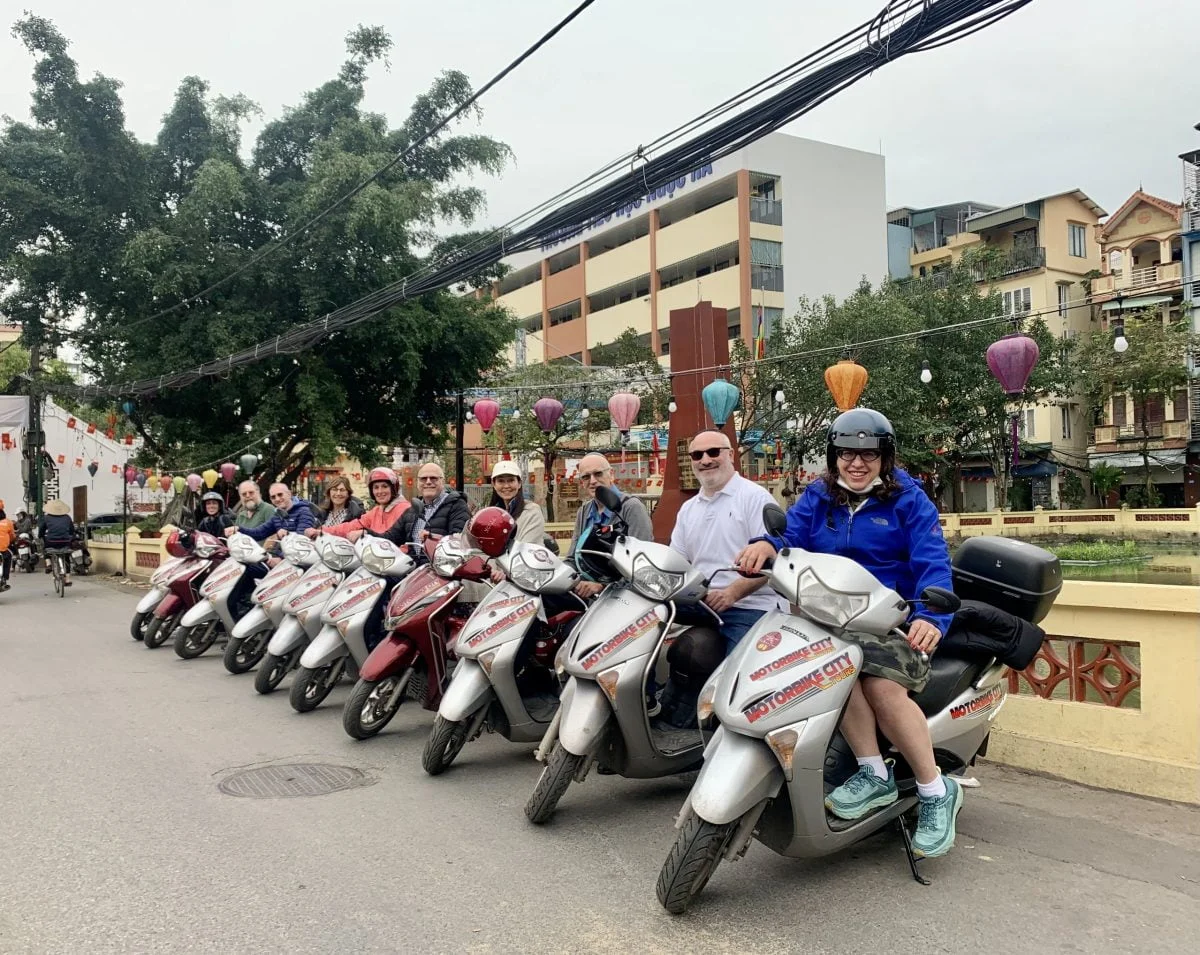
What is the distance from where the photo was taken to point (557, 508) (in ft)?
103

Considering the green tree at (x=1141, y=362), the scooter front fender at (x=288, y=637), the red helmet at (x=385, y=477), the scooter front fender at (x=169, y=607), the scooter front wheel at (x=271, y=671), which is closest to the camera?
the scooter front fender at (x=288, y=637)

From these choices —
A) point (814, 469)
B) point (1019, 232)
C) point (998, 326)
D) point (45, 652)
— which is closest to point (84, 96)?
point (45, 652)

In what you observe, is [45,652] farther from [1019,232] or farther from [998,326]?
[1019,232]

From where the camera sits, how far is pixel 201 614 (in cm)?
921

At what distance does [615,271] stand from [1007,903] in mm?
44183

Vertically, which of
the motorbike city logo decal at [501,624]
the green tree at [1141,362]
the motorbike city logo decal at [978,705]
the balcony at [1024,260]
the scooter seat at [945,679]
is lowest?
the motorbike city logo decal at [978,705]

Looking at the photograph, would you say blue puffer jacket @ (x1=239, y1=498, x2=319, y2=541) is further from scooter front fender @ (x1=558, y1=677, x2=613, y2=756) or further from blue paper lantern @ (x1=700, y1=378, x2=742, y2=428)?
blue paper lantern @ (x1=700, y1=378, x2=742, y2=428)

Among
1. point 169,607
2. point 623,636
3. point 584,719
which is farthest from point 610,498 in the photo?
point 169,607

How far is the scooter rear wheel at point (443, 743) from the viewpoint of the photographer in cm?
496

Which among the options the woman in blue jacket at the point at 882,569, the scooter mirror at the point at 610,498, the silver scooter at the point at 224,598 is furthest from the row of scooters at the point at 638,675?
the silver scooter at the point at 224,598

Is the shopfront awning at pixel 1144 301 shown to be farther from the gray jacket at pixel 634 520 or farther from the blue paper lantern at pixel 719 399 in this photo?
the gray jacket at pixel 634 520

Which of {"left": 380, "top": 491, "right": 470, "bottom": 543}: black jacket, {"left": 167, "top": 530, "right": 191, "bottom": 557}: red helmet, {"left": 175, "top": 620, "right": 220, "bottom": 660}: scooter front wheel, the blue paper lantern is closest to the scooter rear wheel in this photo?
{"left": 380, "top": 491, "right": 470, "bottom": 543}: black jacket

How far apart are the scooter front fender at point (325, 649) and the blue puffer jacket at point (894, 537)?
365 centimetres

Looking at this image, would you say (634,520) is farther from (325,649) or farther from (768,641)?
(325,649)
